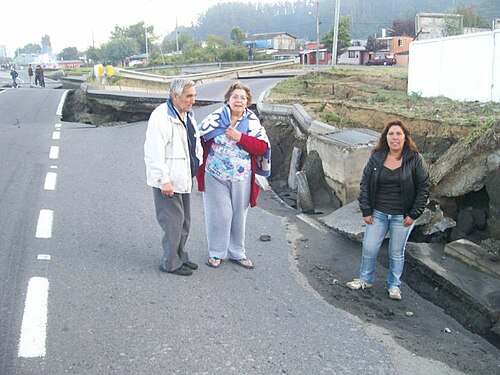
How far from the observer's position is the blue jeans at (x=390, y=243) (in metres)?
5.51

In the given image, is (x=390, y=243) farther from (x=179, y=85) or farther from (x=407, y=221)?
(x=179, y=85)

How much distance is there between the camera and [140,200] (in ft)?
27.3

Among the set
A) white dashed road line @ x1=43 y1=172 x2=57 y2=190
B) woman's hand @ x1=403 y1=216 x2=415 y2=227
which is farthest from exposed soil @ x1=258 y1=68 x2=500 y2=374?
white dashed road line @ x1=43 y1=172 x2=57 y2=190

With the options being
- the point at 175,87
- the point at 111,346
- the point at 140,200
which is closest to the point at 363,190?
the point at 175,87

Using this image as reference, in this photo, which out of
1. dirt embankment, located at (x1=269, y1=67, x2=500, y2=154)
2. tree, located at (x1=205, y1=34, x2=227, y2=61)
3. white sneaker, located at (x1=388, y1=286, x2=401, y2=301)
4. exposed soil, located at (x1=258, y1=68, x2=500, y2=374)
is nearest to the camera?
exposed soil, located at (x1=258, y1=68, x2=500, y2=374)

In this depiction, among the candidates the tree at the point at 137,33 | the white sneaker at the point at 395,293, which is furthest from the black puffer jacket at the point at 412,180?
the tree at the point at 137,33

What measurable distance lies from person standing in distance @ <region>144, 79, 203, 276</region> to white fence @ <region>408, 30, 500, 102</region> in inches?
463

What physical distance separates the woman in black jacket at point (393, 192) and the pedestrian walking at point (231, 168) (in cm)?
111

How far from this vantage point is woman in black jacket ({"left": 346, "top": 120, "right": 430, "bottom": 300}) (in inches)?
208

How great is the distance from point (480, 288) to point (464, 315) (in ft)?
1.29

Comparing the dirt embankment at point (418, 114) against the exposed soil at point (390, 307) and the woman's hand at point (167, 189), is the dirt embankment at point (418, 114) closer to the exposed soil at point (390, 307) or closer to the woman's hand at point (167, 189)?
the exposed soil at point (390, 307)

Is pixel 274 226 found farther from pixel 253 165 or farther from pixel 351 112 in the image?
pixel 351 112

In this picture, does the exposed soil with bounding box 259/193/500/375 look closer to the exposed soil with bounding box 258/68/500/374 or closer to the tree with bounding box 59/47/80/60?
the exposed soil with bounding box 258/68/500/374

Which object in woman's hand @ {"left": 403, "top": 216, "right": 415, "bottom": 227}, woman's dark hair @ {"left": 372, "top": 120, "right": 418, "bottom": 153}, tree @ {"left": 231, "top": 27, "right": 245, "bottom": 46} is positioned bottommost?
woman's hand @ {"left": 403, "top": 216, "right": 415, "bottom": 227}
